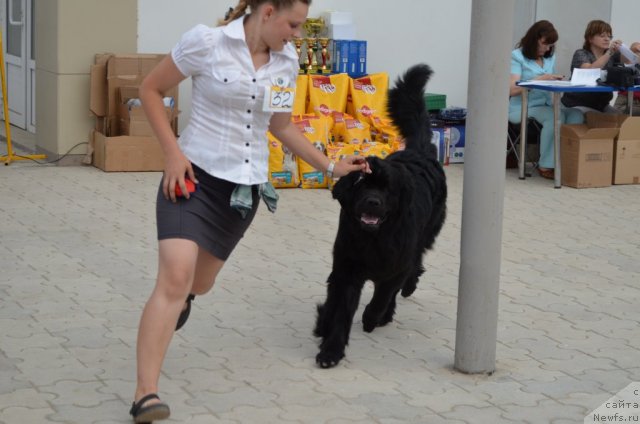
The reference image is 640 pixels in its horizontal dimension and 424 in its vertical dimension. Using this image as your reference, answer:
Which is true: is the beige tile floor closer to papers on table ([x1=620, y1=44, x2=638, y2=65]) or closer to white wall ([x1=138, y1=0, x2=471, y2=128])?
papers on table ([x1=620, y1=44, x2=638, y2=65])

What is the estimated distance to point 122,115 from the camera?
9430 millimetres

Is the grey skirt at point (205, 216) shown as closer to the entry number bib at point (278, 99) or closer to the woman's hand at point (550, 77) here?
the entry number bib at point (278, 99)

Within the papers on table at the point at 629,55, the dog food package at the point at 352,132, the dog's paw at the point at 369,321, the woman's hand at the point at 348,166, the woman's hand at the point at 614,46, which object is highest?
the woman's hand at the point at 614,46

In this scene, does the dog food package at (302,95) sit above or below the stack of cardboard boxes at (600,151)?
above

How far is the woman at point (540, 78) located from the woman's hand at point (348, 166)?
5.95 metres

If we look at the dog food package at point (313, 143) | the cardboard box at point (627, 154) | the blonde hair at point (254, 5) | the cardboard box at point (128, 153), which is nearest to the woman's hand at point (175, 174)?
the blonde hair at point (254, 5)

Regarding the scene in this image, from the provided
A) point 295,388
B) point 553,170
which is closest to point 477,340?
point 295,388

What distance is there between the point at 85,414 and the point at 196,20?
21.9 ft

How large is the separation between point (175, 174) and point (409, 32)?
760cm

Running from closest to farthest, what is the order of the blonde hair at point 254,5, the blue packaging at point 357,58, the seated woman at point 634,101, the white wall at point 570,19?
1. the blonde hair at point 254,5
2. the blue packaging at point 357,58
3. the seated woman at point 634,101
4. the white wall at point 570,19

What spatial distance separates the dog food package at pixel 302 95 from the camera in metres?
9.55

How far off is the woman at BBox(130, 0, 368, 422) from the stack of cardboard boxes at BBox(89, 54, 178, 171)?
18.0 ft

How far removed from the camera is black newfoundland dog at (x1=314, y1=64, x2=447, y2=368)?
15.0ft

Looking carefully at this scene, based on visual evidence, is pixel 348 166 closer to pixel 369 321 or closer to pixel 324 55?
pixel 369 321
